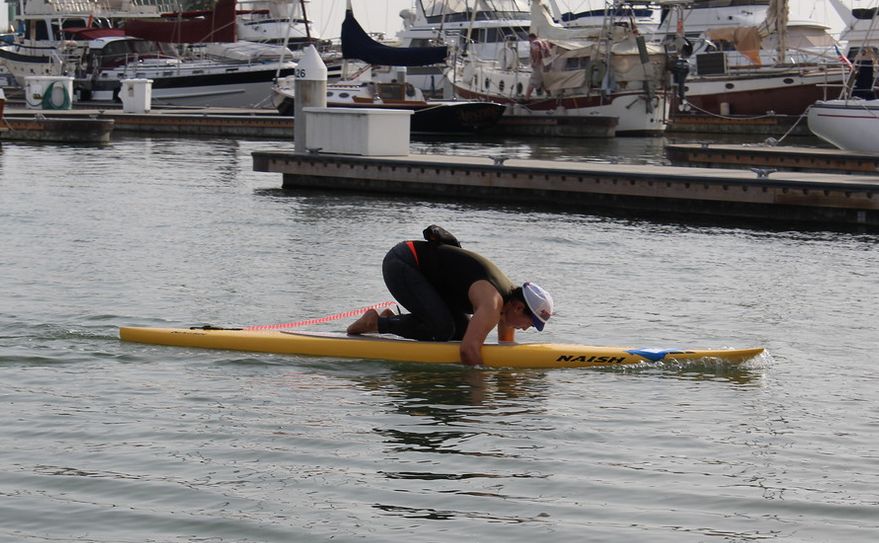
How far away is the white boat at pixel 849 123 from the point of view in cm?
3366

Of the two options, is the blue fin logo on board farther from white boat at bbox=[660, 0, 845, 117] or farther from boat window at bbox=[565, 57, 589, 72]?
boat window at bbox=[565, 57, 589, 72]

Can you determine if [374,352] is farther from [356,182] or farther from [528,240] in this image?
[356,182]

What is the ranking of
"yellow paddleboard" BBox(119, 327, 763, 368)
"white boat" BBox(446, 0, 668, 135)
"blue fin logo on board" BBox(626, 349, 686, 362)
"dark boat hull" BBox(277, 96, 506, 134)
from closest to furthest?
1. "yellow paddleboard" BBox(119, 327, 763, 368)
2. "blue fin logo on board" BBox(626, 349, 686, 362)
3. "dark boat hull" BBox(277, 96, 506, 134)
4. "white boat" BBox(446, 0, 668, 135)

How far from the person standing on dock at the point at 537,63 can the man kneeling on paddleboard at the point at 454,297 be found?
46.2 m

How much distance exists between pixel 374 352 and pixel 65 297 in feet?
15.5

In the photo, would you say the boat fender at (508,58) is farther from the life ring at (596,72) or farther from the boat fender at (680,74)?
the boat fender at (680,74)

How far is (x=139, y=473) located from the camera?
9.00 m

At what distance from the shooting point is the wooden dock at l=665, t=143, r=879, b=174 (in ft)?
101

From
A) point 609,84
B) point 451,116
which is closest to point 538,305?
point 451,116

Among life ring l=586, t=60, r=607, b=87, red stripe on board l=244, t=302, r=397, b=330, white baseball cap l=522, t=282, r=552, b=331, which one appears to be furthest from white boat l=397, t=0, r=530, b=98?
white baseball cap l=522, t=282, r=552, b=331

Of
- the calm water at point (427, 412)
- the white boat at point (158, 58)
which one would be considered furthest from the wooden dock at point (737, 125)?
the calm water at point (427, 412)

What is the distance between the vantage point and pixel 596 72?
56344 mm

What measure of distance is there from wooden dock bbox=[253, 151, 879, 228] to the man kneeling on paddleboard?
12842 millimetres

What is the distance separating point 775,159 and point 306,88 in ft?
35.5
